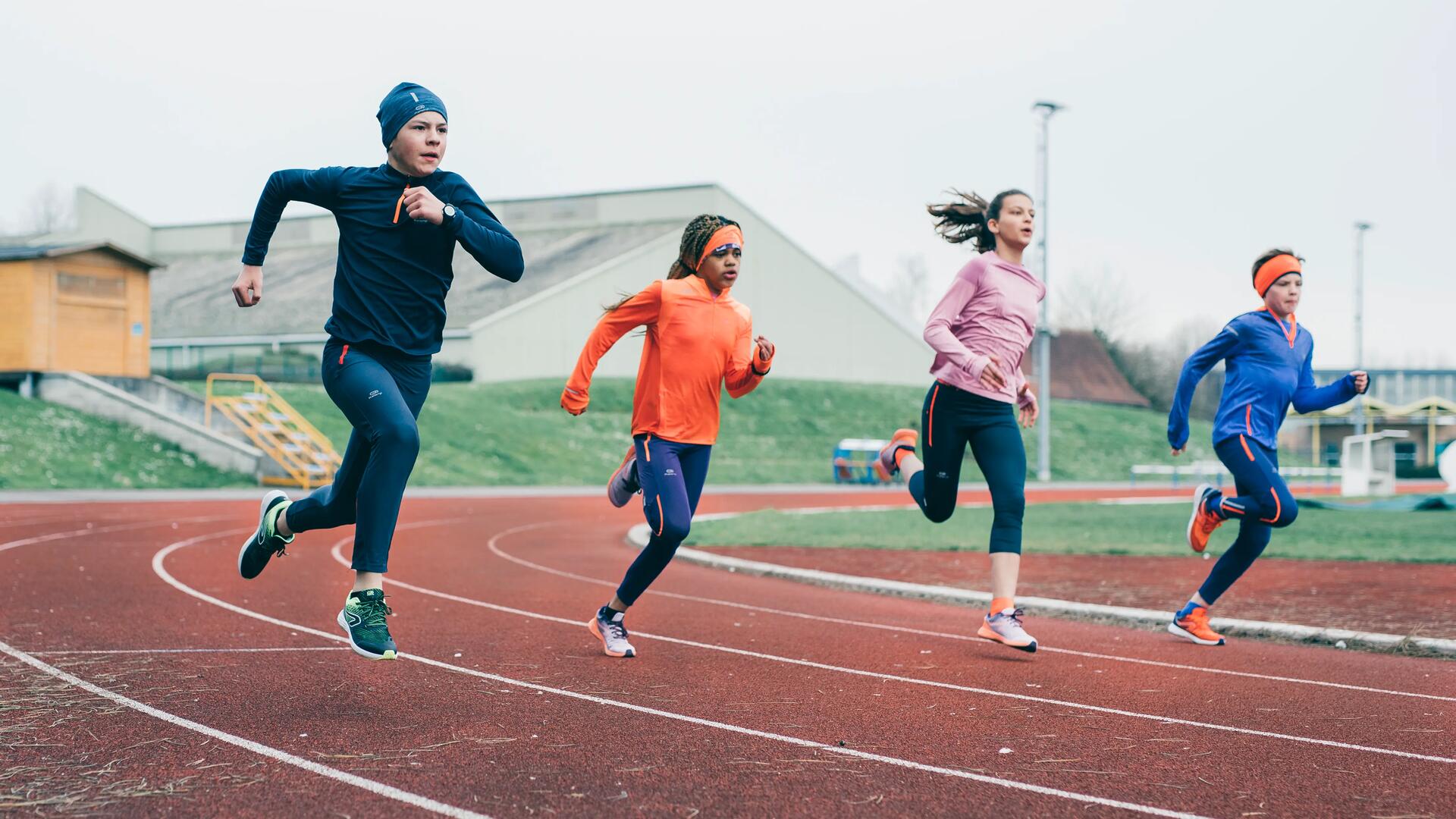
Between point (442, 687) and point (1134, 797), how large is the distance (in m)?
2.95

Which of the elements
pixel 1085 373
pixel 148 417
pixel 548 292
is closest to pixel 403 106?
pixel 148 417

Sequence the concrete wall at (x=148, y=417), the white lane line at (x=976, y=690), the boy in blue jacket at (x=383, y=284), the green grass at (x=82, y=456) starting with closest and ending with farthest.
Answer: the white lane line at (x=976, y=690), the boy in blue jacket at (x=383, y=284), the green grass at (x=82, y=456), the concrete wall at (x=148, y=417)

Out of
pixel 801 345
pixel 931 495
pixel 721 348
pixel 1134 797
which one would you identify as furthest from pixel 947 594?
pixel 801 345

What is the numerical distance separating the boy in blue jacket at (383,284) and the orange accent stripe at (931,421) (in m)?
2.60

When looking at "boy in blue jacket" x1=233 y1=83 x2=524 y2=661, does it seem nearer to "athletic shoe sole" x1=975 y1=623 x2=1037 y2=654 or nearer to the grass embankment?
"athletic shoe sole" x1=975 y1=623 x2=1037 y2=654

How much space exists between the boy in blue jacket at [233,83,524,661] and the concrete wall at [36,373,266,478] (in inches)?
865

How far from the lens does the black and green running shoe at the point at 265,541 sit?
565 centimetres

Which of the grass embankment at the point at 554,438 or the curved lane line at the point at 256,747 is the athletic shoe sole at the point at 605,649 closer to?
the curved lane line at the point at 256,747

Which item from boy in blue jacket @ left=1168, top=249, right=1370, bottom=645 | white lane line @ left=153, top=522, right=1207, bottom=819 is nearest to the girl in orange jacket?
white lane line @ left=153, top=522, right=1207, bottom=819

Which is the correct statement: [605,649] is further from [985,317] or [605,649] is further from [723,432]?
[723,432]

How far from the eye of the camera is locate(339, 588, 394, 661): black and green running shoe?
4910 millimetres

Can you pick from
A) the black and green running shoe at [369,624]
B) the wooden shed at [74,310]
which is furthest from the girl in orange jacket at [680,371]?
the wooden shed at [74,310]

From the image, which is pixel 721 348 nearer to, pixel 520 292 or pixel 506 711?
pixel 506 711

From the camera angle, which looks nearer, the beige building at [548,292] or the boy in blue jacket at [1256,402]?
the boy in blue jacket at [1256,402]
